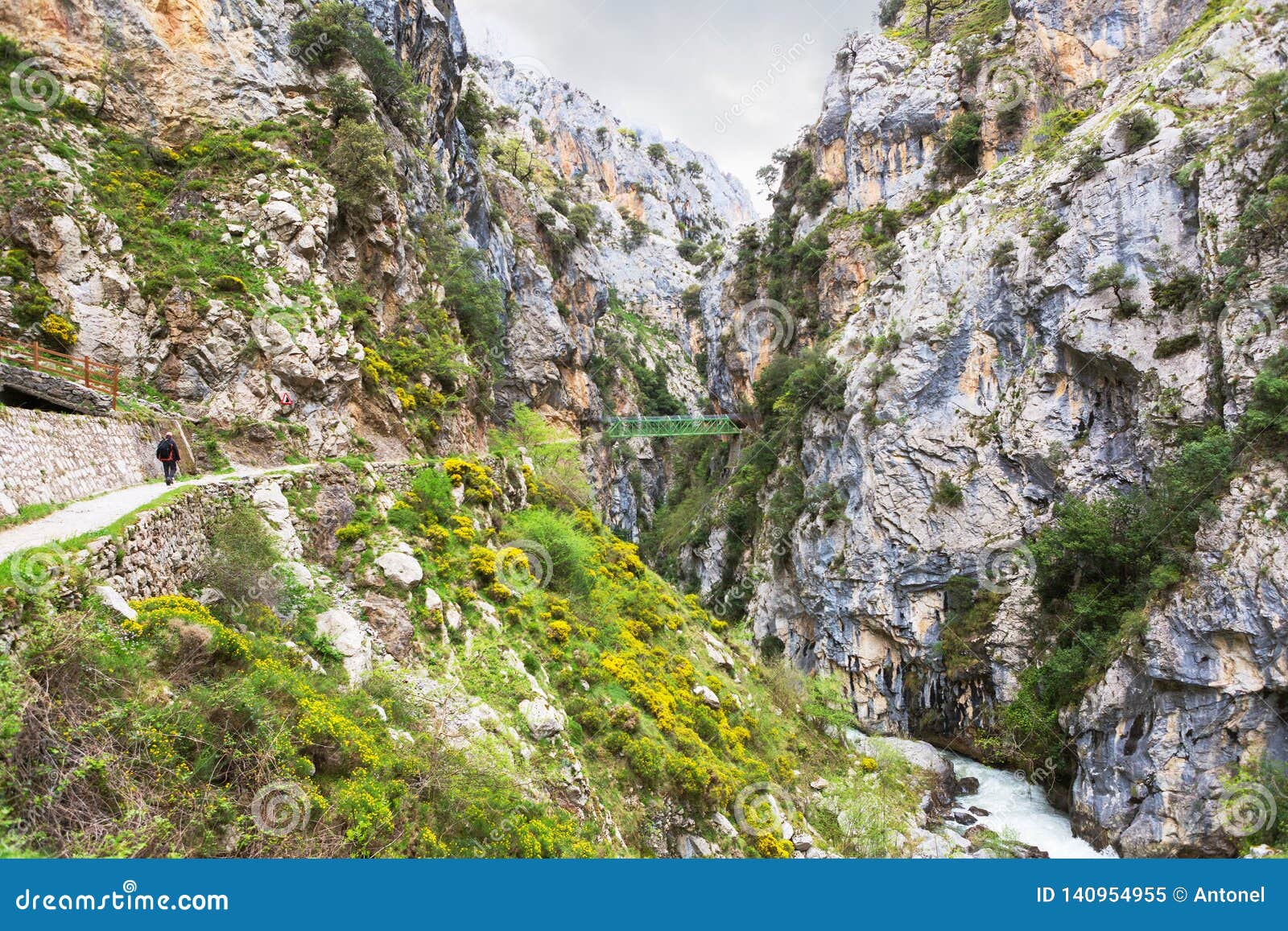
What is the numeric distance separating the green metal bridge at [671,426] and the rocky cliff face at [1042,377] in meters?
10.2

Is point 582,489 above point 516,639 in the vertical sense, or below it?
above

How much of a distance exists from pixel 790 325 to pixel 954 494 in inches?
812

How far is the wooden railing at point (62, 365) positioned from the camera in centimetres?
1358

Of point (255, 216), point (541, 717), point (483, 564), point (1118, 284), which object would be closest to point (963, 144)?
point (1118, 284)

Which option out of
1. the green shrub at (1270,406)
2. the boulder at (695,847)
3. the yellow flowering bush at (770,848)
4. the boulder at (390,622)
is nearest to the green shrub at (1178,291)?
the green shrub at (1270,406)

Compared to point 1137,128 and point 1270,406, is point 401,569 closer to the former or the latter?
point 1270,406

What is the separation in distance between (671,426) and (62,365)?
132 feet

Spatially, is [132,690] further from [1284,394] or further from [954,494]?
[954,494]

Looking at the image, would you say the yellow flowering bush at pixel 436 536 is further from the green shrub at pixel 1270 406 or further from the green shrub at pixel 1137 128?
the green shrub at pixel 1137 128

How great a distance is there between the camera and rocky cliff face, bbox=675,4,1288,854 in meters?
18.3

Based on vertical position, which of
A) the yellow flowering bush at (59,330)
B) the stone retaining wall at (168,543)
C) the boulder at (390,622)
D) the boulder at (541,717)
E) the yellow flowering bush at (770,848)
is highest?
the yellow flowering bush at (59,330)

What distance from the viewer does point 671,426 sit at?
52.1m

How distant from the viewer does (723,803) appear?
1278cm

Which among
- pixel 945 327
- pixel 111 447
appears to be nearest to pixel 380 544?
pixel 111 447
